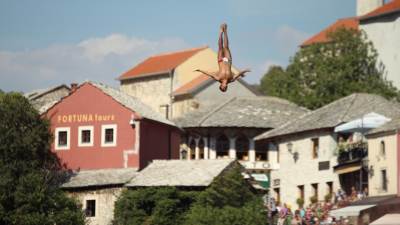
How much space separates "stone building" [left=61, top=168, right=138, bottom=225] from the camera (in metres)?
69.4

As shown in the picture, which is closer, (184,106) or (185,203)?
(185,203)

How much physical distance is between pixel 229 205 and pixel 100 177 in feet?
31.2

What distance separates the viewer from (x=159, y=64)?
12519 cm

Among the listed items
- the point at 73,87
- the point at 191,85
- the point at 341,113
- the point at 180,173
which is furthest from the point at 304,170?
the point at 191,85

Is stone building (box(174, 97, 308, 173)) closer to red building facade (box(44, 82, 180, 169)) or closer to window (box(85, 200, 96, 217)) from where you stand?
red building facade (box(44, 82, 180, 169))

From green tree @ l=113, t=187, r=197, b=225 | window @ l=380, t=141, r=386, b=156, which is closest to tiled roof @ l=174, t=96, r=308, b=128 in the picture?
green tree @ l=113, t=187, r=197, b=225

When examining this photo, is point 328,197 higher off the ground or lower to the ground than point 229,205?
higher

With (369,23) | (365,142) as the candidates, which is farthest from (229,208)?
(369,23)

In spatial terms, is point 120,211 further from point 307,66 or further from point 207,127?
point 307,66

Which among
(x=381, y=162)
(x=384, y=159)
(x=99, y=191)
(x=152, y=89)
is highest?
(x=152, y=89)

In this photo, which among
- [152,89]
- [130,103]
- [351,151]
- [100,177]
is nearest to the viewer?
[351,151]

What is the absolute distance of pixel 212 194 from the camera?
65.9 meters

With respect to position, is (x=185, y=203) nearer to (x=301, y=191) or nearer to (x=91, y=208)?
(x=91, y=208)

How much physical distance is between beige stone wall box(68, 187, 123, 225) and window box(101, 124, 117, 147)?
381 cm
